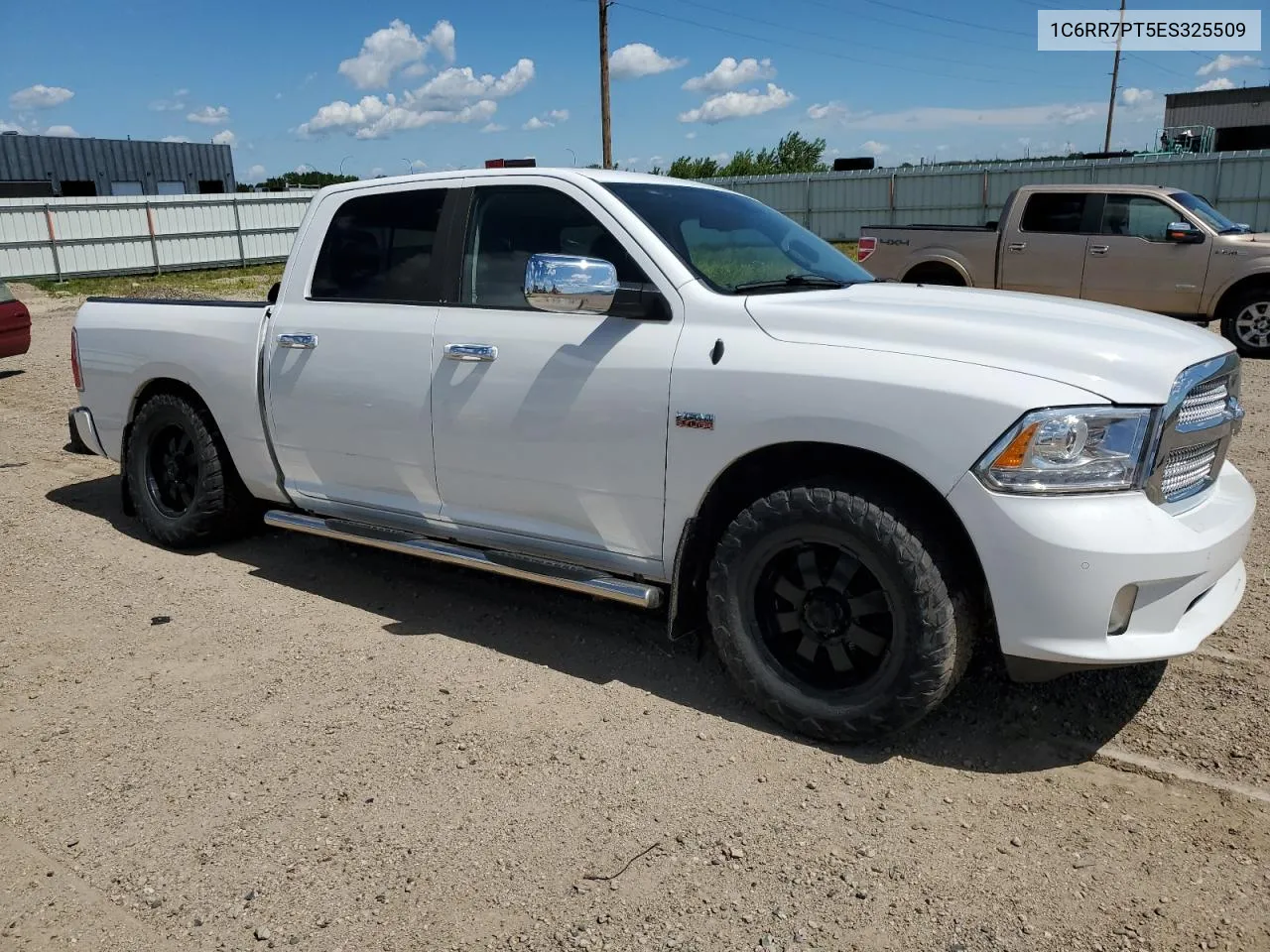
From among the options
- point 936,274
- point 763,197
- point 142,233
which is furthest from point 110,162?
point 936,274

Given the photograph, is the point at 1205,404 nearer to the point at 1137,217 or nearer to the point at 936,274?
the point at 1137,217

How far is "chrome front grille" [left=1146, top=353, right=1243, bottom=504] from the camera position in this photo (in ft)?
10.4

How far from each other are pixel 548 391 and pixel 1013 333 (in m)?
1.68

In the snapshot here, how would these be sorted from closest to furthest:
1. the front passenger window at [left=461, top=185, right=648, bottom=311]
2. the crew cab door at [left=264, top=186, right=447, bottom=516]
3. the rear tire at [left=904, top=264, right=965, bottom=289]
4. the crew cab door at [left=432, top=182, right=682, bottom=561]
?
the crew cab door at [left=432, top=182, right=682, bottom=561] < the front passenger window at [left=461, top=185, right=648, bottom=311] < the crew cab door at [left=264, top=186, right=447, bottom=516] < the rear tire at [left=904, top=264, right=965, bottom=289]

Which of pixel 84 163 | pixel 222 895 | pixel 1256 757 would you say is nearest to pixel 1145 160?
pixel 1256 757

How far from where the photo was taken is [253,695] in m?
4.05

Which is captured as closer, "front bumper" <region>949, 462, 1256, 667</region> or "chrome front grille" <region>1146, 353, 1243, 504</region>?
"front bumper" <region>949, 462, 1256, 667</region>

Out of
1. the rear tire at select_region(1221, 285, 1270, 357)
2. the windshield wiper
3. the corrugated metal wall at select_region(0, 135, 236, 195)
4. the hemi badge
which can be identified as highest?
the corrugated metal wall at select_region(0, 135, 236, 195)

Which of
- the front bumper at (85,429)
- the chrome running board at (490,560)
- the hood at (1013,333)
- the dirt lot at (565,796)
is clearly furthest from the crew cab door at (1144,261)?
the front bumper at (85,429)

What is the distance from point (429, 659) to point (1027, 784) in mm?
2333

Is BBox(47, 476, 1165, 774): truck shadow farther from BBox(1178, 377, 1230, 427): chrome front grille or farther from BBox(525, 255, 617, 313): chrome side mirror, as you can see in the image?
BBox(525, 255, 617, 313): chrome side mirror

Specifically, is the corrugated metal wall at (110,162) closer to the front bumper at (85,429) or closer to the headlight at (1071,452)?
the front bumper at (85,429)

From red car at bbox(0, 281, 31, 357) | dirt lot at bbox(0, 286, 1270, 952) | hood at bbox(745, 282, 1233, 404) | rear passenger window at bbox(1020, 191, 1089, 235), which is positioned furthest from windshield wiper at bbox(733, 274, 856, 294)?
red car at bbox(0, 281, 31, 357)

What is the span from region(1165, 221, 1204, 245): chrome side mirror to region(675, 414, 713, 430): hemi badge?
10.2 metres
